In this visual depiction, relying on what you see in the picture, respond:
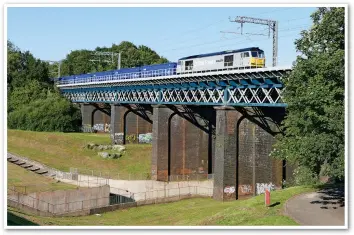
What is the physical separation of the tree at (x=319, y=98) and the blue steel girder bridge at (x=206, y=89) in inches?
350

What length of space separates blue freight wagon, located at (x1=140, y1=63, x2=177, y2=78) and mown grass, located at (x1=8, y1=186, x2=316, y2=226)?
18566 millimetres

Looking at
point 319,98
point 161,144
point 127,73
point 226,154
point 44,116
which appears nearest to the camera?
point 319,98

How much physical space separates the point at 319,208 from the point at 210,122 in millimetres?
31325

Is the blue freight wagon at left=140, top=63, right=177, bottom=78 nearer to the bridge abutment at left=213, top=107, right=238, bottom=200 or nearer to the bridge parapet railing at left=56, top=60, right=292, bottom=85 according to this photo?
the bridge parapet railing at left=56, top=60, right=292, bottom=85

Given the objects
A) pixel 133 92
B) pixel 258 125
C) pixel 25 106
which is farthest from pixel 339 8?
pixel 25 106

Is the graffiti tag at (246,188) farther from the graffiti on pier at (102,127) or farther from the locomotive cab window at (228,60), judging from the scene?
the graffiti on pier at (102,127)

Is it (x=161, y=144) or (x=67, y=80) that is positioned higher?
(x=67, y=80)

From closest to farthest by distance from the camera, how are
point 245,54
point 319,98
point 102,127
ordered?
point 319,98
point 245,54
point 102,127

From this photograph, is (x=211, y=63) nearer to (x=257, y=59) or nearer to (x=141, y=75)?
(x=257, y=59)

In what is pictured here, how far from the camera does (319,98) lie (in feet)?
76.9

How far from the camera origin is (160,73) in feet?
193

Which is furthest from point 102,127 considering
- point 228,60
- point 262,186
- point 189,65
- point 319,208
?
point 319,208

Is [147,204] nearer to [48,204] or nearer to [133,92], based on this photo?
[48,204]

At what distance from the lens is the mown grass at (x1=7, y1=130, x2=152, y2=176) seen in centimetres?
5953
